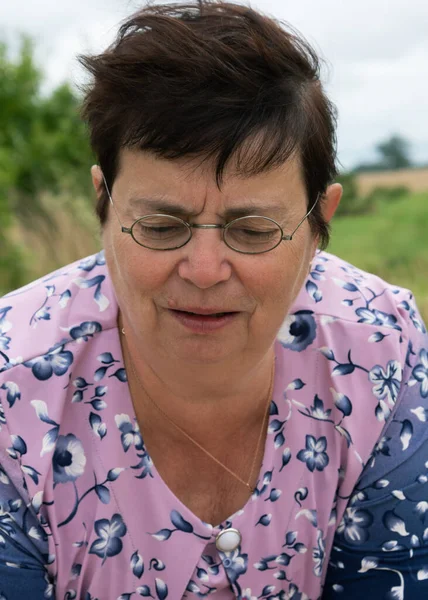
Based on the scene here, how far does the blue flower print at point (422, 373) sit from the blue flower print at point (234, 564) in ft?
2.31

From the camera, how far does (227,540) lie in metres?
2.29

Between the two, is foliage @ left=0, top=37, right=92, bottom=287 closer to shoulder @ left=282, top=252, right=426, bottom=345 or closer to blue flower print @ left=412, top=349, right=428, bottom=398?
shoulder @ left=282, top=252, right=426, bottom=345

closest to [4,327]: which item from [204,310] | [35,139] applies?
[204,310]

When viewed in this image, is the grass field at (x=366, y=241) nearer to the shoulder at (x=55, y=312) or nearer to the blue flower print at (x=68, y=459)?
the shoulder at (x=55, y=312)

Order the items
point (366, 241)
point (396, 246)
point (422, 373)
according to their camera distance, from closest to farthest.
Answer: point (422, 373) → point (396, 246) → point (366, 241)

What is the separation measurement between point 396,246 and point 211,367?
171 inches

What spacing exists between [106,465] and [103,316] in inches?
16.5

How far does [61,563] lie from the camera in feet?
7.29

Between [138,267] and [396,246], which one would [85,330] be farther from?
[396,246]

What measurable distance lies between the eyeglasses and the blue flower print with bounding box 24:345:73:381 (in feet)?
1.52

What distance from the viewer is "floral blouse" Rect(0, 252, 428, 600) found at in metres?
2.21

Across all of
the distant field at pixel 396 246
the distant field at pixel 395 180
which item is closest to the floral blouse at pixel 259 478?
the distant field at pixel 396 246

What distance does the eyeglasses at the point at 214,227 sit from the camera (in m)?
1.95

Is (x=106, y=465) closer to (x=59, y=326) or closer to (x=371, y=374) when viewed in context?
(x=59, y=326)
